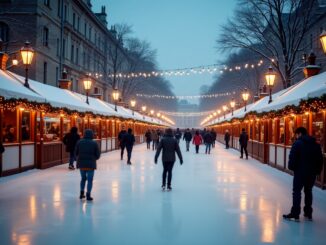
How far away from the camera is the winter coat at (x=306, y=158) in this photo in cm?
751

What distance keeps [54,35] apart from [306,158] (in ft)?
107

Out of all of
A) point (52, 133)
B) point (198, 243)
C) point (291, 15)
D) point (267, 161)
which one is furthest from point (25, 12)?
point (198, 243)

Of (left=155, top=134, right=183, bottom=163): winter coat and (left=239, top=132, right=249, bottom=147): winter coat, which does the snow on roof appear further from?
(left=239, top=132, right=249, bottom=147): winter coat

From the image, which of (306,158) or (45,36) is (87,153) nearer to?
(306,158)

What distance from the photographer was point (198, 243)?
19.7 ft

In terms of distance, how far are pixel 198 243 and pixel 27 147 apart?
1125cm

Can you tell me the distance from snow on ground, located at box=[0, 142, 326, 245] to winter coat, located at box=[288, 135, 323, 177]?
91cm

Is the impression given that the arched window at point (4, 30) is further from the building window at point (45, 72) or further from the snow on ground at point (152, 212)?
the snow on ground at point (152, 212)

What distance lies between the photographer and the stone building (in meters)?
32.2

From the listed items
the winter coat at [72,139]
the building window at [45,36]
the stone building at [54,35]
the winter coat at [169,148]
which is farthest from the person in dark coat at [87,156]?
the building window at [45,36]

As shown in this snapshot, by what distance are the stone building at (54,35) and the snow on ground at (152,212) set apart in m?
18.0

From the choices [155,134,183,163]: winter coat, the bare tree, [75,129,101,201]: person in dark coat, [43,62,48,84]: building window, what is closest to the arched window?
[43,62,48,84]: building window

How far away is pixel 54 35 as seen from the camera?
1443 inches

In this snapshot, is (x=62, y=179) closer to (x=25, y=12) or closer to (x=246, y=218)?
(x=246, y=218)
